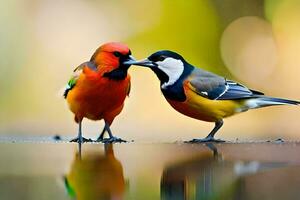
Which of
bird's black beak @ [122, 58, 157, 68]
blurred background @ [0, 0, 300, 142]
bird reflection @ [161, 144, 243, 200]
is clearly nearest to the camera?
bird reflection @ [161, 144, 243, 200]

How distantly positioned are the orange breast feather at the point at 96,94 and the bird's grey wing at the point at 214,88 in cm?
19

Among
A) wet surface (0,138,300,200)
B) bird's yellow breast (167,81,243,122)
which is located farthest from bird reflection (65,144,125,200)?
bird's yellow breast (167,81,243,122)

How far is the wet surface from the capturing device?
80cm

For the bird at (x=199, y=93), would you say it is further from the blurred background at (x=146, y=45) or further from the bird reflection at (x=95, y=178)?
the blurred background at (x=146, y=45)

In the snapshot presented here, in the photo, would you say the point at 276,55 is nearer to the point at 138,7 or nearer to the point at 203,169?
the point at 138,7

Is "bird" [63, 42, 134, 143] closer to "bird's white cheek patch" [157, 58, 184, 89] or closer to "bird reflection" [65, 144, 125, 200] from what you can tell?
"bird's white cheek patch" [157, 58, 184, 89]

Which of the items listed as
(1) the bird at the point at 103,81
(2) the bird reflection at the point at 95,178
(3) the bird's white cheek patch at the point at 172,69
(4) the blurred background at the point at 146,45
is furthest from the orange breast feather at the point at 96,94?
(4) the blurred background at the point at 146,45

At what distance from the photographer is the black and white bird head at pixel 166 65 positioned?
64.8 inches

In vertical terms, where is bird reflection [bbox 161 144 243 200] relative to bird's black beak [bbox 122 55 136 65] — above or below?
below

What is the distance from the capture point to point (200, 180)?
2.96 feet

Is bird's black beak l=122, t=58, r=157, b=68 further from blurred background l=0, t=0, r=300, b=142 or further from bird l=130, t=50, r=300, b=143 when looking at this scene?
blurred background l=0, t=0, r=300, b=142

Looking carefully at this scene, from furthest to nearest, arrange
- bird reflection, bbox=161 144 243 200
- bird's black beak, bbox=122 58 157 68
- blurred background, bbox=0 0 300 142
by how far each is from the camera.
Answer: blurred background, bbox=0 0 300 142 < bird's black beak, bbox=122 58 157 68 < bird reflection, bbox=161 144 243 200

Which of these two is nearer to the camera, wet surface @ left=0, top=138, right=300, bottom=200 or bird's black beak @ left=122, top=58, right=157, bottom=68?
wet surface @ left=0, top=138, right=300, bottom=200

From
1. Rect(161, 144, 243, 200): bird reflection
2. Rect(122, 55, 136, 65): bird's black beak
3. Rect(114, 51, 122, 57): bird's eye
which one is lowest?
Rect(161, 144, 243, 200): bird reflection
